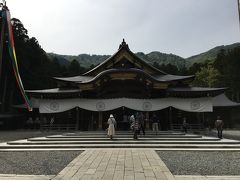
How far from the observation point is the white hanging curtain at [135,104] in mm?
21922

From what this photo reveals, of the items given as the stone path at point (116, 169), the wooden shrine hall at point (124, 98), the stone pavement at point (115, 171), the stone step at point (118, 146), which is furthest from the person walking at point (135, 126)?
the wooden shrine hall at point (124, 98)

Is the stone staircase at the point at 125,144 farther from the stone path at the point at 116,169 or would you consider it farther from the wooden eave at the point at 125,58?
the wooden eave at the point at 125,58

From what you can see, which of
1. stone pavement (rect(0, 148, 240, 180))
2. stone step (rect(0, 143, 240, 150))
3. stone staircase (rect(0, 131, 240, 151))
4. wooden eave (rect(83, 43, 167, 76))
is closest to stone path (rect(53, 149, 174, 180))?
stone pavement (rect(0, 148, 240, 180))

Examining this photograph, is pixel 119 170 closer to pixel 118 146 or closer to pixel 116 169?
pixel 116 169

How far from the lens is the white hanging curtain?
71.9 ft

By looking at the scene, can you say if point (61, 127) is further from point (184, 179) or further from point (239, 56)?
point (239, 56)

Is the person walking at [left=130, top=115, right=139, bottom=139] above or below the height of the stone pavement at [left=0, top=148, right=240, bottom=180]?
above

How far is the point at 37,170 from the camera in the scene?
7.67 m

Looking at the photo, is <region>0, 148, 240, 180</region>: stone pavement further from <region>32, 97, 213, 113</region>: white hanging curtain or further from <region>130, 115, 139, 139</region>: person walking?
<region>32, 97, 213, 113</region>: white hanging curtain

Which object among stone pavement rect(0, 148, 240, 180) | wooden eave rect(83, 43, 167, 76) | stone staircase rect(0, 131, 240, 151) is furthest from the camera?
wooden eave rect(83, 43, 167, 76)

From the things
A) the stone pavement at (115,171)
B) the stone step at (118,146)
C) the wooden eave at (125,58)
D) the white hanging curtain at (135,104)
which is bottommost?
the stone pavement at (115,171)

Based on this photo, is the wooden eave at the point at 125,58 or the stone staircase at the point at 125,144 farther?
the wooden eave at the point at 125,58

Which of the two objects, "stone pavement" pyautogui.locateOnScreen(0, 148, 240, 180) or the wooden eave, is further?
the wooden eave

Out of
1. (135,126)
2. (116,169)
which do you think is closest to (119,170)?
(116,169)
